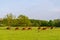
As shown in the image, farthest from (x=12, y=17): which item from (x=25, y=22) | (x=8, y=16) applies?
(x=25, y=22)

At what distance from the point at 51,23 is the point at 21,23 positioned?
10649 mm

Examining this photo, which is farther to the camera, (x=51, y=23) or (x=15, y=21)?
(x=15, y=21)

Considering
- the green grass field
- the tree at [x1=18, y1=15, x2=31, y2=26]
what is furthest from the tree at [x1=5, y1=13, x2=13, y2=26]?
the green grass field

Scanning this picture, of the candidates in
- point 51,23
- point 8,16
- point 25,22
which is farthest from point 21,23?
point 51,23

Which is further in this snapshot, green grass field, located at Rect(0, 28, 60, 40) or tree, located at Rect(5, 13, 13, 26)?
tree, located at Rect(5, 13, 13, 26)

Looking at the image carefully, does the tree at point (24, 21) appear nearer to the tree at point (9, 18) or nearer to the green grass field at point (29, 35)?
the tree at point (9, 18)

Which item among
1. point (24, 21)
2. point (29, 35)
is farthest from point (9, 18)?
point (29, 35)

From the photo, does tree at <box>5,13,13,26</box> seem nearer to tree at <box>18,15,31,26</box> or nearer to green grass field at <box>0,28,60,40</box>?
tree at <box>18,15,31,26</box>

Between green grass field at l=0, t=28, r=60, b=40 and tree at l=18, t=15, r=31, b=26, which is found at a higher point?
tree at l=18, t=15, r=31, b=26

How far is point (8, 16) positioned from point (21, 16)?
490cm

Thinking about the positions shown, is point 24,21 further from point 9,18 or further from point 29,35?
point 29,35

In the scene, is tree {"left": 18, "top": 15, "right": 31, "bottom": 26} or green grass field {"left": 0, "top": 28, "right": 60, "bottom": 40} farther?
tree {"left": 18, "top": 15, "right": 31, "bottom": 26}

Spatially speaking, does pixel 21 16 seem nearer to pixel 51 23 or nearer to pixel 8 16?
pixel 8 16

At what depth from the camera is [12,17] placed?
65.8 m
